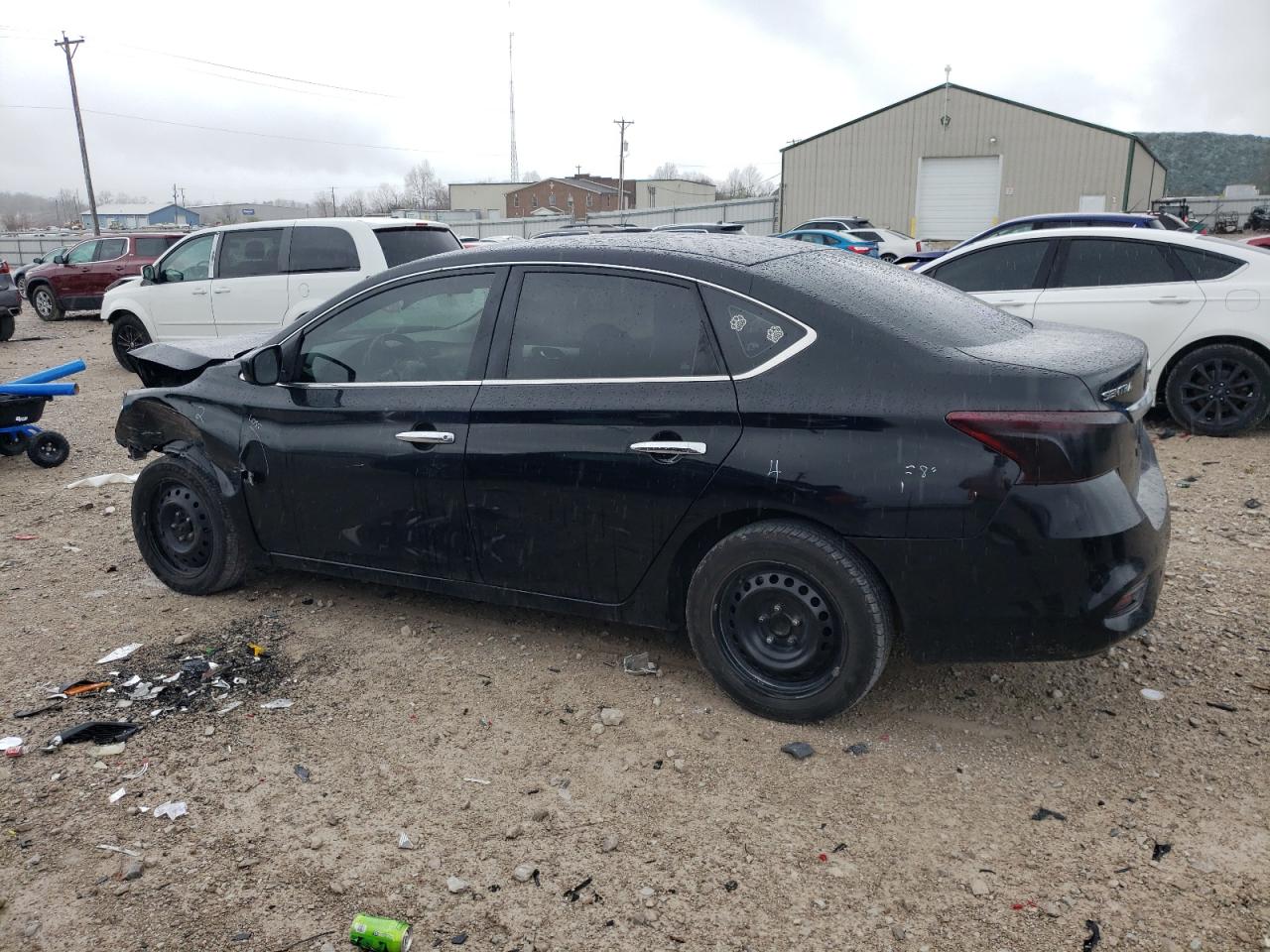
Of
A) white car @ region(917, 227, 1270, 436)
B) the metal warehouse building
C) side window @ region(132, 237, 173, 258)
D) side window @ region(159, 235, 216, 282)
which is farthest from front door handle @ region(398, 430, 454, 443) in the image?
the metal warehouse building

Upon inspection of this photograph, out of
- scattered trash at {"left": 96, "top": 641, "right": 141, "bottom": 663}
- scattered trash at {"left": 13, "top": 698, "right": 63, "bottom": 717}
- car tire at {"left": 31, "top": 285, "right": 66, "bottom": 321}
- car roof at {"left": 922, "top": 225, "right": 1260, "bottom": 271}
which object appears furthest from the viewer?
car tire at {"left": 31, "top": 285, "right": 66, "bottom": 321}

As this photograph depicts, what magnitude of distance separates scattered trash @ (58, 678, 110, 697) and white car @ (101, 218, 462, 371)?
6341 mm

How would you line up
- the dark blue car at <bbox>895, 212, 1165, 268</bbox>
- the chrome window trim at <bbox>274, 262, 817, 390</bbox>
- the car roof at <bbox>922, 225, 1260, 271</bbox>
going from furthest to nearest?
the dark blue car at <bbox>895, 212, 1165, 268</bbox>
the car roof at <bbox>922, 225, 1260, 271</bbox>
the chrome window trim at <bbox>274, 262, 817, 390</bbox>

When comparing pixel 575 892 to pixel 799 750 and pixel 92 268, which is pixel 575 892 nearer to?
pixel 799 750

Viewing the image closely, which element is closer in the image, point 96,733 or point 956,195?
point 96,733

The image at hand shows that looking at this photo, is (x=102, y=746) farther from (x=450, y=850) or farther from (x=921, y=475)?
(x=921, y=475)

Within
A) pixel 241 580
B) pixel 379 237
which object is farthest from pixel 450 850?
pixel 379 237

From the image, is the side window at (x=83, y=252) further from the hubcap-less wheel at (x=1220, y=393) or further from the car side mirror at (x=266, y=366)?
the hubcap-less wheel at (x=1220, y=393)

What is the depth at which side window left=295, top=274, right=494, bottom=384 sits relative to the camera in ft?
13.4

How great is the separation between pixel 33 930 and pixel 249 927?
0.61 m

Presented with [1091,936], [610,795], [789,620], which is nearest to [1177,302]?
[789,620]

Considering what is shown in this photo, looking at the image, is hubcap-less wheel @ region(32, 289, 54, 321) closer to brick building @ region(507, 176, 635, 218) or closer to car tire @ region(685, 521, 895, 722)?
car tire @ region(685, 521, 895, 722)

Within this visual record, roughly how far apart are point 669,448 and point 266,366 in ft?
6.95

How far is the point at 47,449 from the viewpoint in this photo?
8.07m
